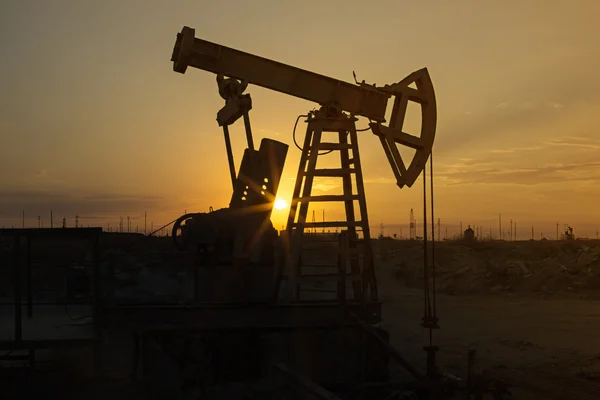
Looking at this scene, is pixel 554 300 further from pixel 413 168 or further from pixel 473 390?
pixel 473 390

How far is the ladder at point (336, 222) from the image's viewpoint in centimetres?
723

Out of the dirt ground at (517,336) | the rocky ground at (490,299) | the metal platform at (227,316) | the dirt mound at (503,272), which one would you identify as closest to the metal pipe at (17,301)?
the metal platform at (227,316)

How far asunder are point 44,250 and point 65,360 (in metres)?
18.3

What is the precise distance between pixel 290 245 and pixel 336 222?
2.13 feet

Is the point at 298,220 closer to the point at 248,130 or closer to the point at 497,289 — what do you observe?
the point at 248,130

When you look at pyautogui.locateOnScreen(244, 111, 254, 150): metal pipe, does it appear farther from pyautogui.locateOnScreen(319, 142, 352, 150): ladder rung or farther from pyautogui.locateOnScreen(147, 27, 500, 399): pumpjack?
pyautogui.locateOnScreen(319, 142, 352, 150): ladder rung

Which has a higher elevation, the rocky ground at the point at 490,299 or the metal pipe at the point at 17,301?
the metal pipe at the point at 17,301

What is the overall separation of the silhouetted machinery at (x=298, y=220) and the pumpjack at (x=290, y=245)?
0.01 meters

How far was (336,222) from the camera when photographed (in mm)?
7559

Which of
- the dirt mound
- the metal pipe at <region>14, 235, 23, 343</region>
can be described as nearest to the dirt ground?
the dirt mound

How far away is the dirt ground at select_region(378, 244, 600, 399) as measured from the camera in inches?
263

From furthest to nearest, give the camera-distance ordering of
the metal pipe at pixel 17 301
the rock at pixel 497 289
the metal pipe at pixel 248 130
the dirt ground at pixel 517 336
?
the rock at pixel 497 289
the metal pipe at pixel 248 130
the dirt ground at pixel 517 336
the metal pipe at pixel 17 301

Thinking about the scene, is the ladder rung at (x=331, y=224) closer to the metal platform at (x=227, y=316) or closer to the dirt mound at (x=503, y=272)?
the metal platform at (x=227, y=316)

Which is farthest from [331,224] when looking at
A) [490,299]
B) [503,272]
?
[503,272]
